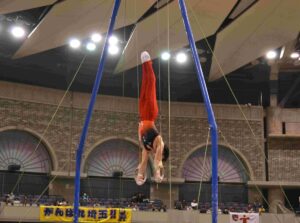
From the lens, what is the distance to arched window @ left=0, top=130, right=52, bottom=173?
979 inches

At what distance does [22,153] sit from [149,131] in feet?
55.4

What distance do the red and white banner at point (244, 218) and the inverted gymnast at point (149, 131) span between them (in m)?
13.1

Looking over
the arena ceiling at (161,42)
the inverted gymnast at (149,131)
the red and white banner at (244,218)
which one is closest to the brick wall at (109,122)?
the arena ceiling at (161,42)

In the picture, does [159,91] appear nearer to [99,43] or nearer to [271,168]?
[99,43]

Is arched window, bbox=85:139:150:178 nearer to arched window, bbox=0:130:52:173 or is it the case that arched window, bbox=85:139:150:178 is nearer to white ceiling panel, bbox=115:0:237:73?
arched window, bbox=0:130:52:173

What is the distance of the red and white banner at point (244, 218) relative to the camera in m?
22.0

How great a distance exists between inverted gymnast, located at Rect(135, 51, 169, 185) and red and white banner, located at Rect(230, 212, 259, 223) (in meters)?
13.1

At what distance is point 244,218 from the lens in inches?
867

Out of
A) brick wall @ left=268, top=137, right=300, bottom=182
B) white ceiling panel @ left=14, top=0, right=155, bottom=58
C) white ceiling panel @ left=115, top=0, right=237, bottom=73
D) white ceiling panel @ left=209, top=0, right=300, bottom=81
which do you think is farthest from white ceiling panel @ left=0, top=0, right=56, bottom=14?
brick wall @ left=268, top=137, right=300, bottom=182

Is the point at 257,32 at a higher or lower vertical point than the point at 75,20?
lower

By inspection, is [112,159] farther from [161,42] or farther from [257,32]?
[257,32]

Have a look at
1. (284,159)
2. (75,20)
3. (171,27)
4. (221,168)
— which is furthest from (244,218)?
(75,20)

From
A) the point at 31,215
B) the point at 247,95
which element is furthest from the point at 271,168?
the point at 31,215

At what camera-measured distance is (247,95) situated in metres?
30.1
